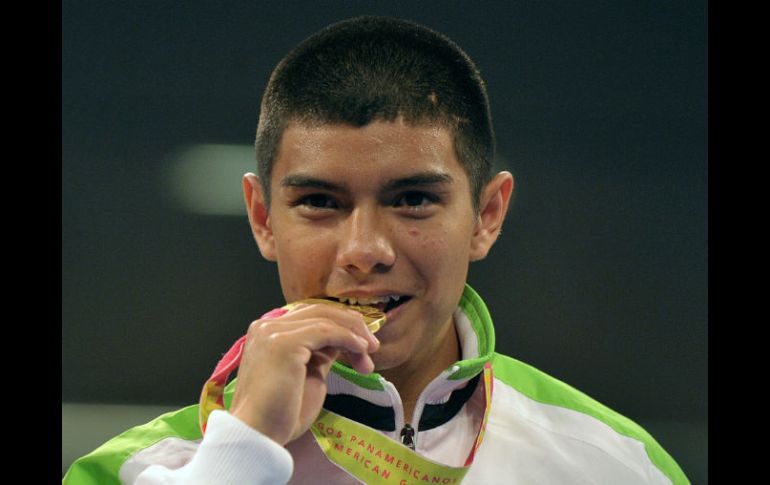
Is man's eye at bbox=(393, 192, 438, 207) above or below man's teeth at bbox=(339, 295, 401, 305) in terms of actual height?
above

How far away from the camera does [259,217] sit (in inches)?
63.7

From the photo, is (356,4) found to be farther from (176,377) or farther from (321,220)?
(176,377)

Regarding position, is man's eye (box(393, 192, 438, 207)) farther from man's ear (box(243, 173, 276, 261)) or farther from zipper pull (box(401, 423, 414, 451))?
zipper pull (box(401, 423, 414, 451))

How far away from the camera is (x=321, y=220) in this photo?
4.69ft

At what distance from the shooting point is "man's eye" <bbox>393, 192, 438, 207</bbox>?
1.44 metres

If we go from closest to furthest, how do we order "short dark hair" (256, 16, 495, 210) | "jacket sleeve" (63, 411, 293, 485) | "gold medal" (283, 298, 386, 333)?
"jacket sleeve" (63, 411, 293, 485) → "gold medal" (283, 298, 386, 333) → "short dark hair" (256, 16, 495, 210)

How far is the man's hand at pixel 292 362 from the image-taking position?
1183 mm

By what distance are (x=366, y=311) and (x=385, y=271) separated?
0.24ft

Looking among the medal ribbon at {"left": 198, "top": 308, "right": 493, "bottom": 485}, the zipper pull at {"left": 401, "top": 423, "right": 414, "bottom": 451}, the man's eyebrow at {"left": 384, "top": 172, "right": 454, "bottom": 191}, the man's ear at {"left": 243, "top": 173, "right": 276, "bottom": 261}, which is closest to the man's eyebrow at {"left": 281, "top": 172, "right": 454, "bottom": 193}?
the man's eyebrow at {"left": 384, "top": 172, "right": 454, "bottom": 191}

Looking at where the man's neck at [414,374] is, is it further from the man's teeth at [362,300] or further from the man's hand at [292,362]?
the man's hand at [292,362]

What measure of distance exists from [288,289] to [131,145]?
831mm

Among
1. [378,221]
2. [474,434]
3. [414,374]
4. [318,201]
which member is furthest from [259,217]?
[474,434]

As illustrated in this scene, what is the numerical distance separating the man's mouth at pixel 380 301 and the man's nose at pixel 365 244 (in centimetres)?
5

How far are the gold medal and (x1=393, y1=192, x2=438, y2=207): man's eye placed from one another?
184mm
